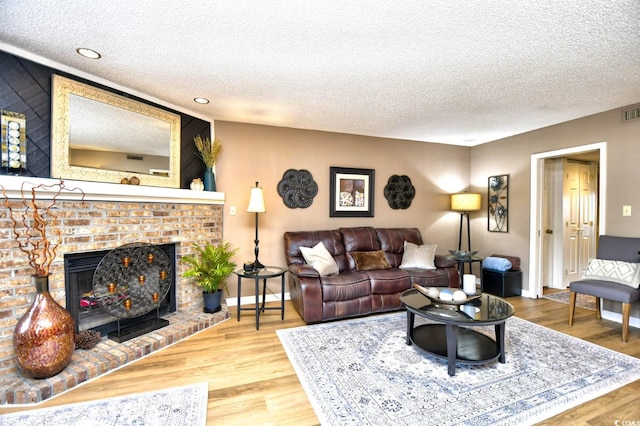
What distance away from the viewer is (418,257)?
3.96 meters

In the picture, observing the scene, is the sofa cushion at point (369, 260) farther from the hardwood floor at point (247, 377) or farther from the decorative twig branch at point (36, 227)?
the decorative twig branch at point (36, 227)

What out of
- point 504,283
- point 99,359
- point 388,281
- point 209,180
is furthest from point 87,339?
point 504,283

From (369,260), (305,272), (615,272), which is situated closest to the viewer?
(615,272)

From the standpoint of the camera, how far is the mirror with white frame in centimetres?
239

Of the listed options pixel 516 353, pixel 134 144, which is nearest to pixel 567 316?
pixel 516 353

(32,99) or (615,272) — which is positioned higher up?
(32,99)

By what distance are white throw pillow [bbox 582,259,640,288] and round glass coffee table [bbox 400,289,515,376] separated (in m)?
1.50

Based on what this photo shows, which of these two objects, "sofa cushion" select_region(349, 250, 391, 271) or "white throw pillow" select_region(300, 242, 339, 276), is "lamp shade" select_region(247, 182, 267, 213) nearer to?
"white throw pillow" select_region(300, 242, 339, 276)

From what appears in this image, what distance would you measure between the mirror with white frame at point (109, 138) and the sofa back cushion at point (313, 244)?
59.8 inches

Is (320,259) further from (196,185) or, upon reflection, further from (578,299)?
(578,299)

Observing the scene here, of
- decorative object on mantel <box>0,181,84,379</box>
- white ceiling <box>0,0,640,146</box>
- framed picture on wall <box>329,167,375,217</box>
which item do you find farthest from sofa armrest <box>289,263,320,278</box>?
decorative object on mantel <box>0,181,84,379</box>

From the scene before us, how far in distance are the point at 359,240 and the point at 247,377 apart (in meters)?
2.37

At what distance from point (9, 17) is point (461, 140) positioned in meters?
5.25

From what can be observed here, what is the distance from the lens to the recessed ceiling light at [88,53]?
2161mm
